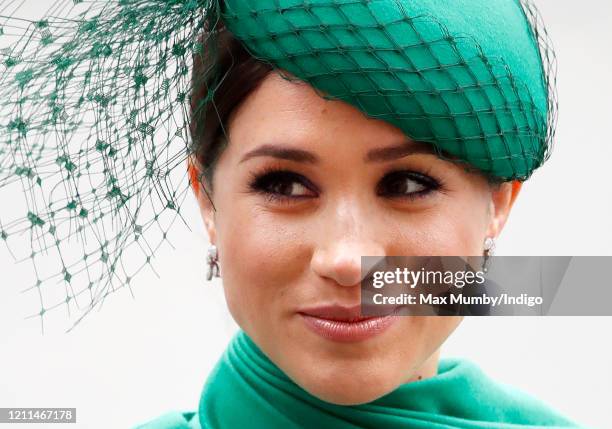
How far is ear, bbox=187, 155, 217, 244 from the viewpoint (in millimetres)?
1972

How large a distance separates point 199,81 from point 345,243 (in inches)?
17.0

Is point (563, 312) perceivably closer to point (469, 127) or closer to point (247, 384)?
point (469, 127)

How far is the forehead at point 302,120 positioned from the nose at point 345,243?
4.6 inches

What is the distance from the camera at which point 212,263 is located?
1973 millimetres

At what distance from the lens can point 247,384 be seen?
198 cm

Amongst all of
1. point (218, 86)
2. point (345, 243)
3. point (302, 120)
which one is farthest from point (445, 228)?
point (218, 86)

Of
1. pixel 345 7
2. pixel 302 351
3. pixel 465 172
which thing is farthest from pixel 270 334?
pixel 345 7

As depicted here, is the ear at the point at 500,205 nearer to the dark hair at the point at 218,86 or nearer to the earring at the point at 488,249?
the earring at the point at 488,249

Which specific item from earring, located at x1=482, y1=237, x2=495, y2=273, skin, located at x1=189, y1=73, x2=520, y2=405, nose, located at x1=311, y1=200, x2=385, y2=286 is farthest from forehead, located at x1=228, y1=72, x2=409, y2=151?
earring, located at x1=482, y1=237, x2=495, y2=273

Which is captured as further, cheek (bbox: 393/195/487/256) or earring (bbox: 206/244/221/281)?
earring (bbox: 206/244/221/281)

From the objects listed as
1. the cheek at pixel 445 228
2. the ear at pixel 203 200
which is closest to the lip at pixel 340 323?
the cheek at pixel 445 228

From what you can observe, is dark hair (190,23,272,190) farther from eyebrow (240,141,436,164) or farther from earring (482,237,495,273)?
earring (482,237,495,273)

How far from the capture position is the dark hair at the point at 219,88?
1.75 m

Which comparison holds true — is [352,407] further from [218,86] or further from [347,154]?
[218,86]
